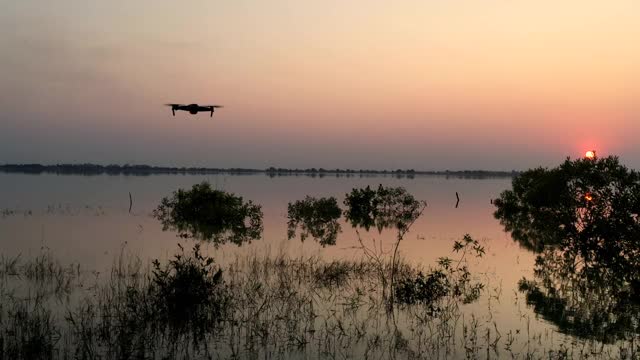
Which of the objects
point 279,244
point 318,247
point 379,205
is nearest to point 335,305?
point 318,247

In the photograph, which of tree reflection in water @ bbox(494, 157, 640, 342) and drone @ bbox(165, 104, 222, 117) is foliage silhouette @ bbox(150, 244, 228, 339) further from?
Result: tree reflection in water @ bbox(494, 157, 640, 342)

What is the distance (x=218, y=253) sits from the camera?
3072 centimetres

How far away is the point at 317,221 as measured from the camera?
5306 cm

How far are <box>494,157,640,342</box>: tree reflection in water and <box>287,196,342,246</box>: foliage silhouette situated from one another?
1650 centimetres

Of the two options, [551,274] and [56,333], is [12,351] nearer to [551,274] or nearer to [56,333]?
[56,333]

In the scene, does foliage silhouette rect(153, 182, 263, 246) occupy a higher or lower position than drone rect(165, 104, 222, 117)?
lower

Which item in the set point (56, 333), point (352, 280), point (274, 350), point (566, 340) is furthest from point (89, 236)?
point (566, 340)

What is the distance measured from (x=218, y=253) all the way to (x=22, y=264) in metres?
9.69

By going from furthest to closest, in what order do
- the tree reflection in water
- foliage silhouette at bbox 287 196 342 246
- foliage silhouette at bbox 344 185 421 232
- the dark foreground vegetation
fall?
foliage silhouette at bbox 344 185 421 232, foliage silhouette at bbox 287 196 342 246, the tree reflection in water, the dark foreground vegetation

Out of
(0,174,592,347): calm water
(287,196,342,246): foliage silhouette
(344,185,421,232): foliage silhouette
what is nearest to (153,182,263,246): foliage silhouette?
(0,174,592,347): calm water

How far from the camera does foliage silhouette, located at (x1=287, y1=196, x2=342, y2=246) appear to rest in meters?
42.2

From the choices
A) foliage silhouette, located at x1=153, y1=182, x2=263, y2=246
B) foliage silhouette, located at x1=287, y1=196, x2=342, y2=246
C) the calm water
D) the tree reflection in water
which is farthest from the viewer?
foliage silhouette, located at x1=153, y1=182, x2=263, y2=246

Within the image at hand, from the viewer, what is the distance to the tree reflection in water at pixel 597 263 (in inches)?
663

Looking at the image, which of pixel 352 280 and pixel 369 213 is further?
pixel 369 213
